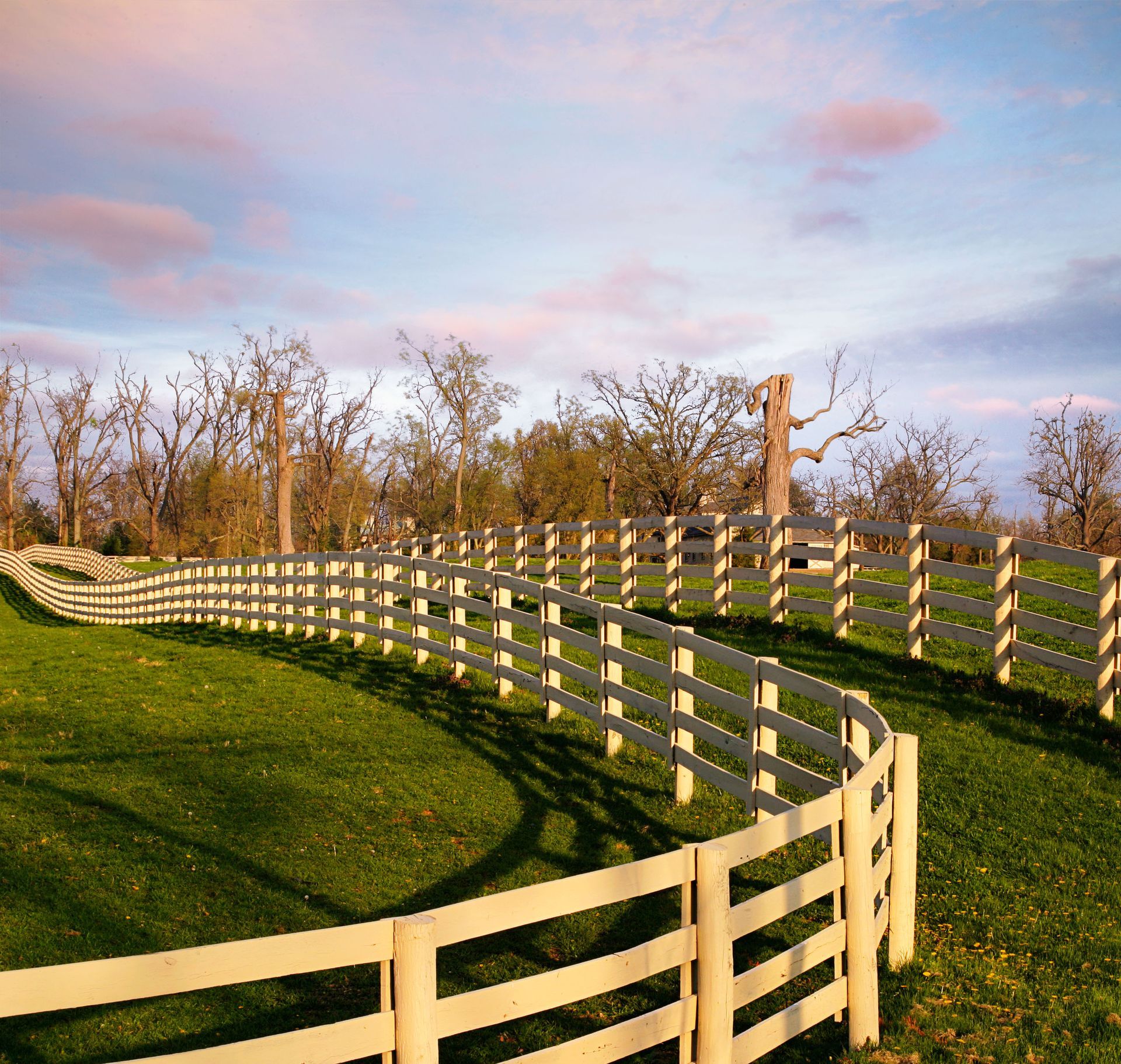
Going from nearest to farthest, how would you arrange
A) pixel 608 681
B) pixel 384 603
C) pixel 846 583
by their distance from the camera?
pixel 608 681
pixel 846 583
pixel 384 603

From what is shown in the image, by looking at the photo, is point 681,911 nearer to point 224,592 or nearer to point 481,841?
point 481,841

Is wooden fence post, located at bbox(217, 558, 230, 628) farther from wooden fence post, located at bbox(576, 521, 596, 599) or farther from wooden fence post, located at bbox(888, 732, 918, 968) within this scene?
wooden fence post, located at bbox(888, 732, 918, 968)

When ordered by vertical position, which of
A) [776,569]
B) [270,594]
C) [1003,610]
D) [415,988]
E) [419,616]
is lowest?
[270,594]

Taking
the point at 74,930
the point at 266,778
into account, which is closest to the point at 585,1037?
the point at 74,930

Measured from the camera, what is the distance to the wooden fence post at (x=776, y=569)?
13.2m

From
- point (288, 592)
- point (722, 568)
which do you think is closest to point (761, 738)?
point (722, 568)

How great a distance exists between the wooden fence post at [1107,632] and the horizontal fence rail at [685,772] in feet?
0.06

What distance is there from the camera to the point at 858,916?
440 centimetres

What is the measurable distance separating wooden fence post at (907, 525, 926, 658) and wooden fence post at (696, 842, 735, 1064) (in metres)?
8.17

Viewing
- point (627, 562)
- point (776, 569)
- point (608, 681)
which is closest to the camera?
point (608, 681)

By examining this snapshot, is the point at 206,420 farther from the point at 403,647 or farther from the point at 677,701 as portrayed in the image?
the point at 677,701

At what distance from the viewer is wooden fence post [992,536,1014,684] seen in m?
10.1

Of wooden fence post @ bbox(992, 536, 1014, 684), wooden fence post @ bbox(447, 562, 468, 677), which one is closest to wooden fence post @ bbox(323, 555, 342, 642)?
wooden fence post @ bbox(447, 562, 468, 677)

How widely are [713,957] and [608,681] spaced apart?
5.42 metres
